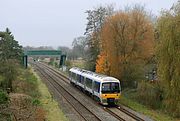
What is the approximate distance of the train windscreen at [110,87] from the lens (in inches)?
1288

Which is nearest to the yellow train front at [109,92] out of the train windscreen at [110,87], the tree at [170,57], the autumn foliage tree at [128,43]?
the train windscreen at [110,87]

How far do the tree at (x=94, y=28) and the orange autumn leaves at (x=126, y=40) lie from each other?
1278 cm

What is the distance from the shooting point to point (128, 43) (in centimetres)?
4638

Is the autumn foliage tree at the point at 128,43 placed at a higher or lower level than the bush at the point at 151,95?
higher

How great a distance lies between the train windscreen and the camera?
32719 millimetres

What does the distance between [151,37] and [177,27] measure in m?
16.5

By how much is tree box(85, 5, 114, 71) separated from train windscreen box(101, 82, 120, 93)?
2753cm

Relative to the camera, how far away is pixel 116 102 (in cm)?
3303

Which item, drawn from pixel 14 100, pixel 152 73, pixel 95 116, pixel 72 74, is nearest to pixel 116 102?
pixel 95 116

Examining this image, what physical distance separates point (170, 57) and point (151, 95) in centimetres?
745

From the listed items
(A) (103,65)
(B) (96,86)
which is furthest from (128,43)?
(B) (96,86)

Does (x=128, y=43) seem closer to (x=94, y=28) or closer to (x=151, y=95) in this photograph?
(x=151, y=95)

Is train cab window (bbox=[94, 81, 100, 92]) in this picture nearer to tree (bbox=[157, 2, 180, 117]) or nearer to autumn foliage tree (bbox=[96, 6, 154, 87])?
tree (bbox=[157, 2, 180, 117])

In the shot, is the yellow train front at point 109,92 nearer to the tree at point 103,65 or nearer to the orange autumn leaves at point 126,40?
the orange autumn leaves at point 126,40
